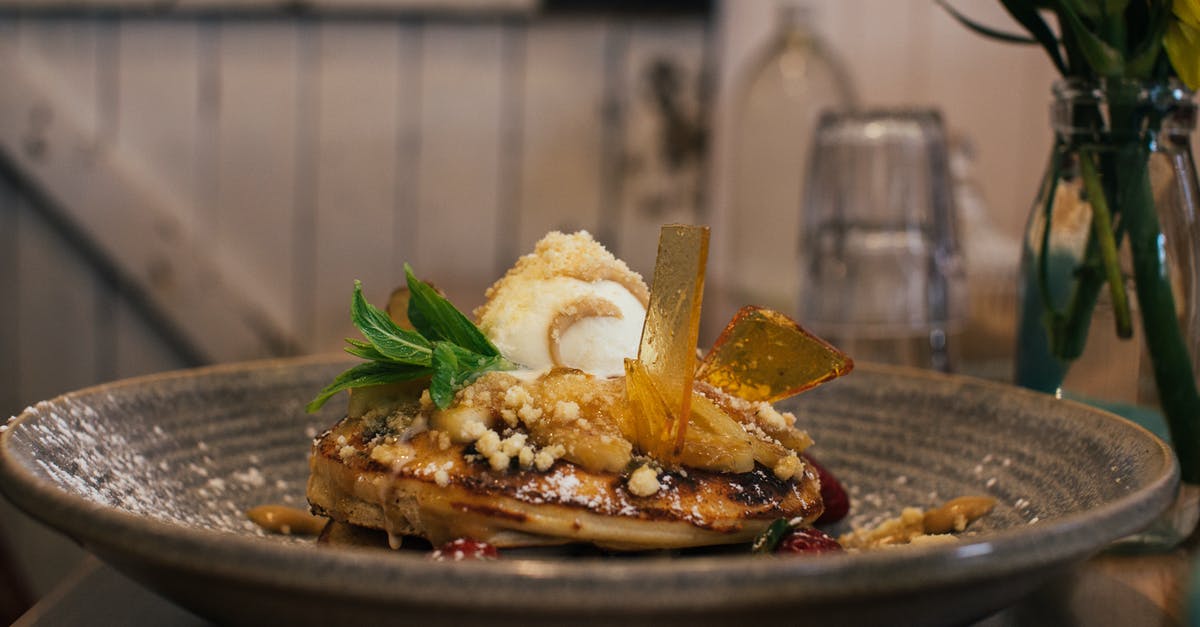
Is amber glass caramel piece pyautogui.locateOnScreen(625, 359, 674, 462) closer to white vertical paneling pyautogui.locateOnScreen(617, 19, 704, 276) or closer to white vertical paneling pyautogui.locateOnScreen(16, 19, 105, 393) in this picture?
white vertical paneling pyautogui.locateOnScreen(617, 19, 704, 276)

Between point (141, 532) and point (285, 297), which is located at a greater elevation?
point (141, 532)

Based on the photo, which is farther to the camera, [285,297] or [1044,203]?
[285,297]

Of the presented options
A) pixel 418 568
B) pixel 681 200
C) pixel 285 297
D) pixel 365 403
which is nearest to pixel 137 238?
pixel 285 297

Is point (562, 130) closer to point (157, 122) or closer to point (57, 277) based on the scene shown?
point (157, 122)

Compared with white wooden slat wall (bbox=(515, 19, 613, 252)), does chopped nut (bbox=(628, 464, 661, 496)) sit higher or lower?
lower

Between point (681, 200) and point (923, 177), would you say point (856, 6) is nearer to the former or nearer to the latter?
point (681, 200)

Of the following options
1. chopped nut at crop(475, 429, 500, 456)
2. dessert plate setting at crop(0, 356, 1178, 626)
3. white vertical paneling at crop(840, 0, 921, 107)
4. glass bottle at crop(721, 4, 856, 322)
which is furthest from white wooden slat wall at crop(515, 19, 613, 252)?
chopped nut at crop(475, 429, 500, 456)

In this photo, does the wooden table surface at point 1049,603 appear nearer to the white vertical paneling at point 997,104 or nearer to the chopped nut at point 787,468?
the chopped nut at point 787,468
